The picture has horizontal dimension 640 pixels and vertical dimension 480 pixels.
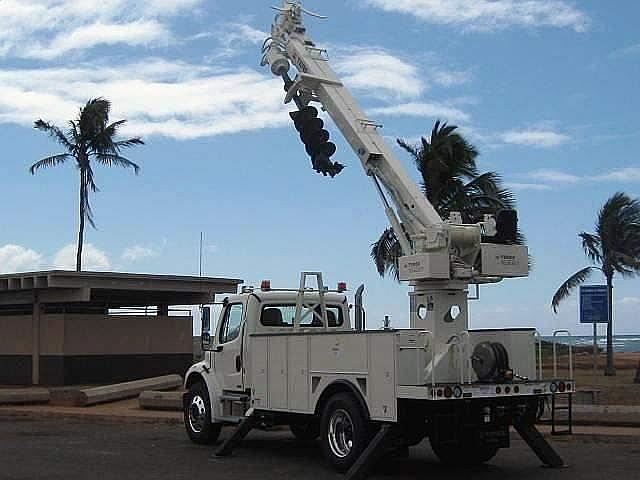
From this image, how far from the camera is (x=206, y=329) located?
15891mm

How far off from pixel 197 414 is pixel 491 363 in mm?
5792

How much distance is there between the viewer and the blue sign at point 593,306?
26.7 m

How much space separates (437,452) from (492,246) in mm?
3010

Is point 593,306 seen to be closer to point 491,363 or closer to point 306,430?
point 306,430

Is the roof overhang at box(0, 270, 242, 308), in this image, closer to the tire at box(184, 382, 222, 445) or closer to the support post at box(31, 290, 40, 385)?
the support post at box(31, 290, 40, 385)

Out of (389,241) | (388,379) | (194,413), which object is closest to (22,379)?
(389,241)

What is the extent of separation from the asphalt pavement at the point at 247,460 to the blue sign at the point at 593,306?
1081cm

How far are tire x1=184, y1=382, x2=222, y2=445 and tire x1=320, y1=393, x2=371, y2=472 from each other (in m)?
3.42

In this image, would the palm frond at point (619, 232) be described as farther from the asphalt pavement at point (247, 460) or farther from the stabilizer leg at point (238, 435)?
the stabilizer leg at point (238, 435)

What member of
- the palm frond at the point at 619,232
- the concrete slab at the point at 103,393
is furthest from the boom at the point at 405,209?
the palm frond at the point at 619,232

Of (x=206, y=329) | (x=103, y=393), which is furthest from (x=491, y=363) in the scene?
(x=103, y=393)

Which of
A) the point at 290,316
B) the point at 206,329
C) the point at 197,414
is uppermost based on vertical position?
the point at 290,316

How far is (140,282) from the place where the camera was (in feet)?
98.8

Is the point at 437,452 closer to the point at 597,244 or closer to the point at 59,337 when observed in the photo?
the point at 59,337
